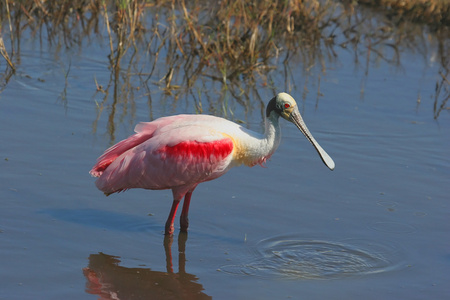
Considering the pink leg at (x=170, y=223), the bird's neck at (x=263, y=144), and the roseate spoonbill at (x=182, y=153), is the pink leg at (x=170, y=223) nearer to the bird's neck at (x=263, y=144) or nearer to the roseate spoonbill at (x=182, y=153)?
the roseate spoonbill at (x=182, y=153)

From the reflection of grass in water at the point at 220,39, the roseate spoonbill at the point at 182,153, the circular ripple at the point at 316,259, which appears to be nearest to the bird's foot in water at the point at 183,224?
the roseate spoonbill at the point at 182,153

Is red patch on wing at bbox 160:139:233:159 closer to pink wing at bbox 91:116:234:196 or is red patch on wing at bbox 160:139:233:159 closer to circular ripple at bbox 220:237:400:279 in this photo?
pink wing at bbox 91:116:234:196

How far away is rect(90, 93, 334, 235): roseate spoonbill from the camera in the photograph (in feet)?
20.6

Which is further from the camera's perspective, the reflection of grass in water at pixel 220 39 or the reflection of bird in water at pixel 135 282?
the reflection of grass in water at pixel 220 39

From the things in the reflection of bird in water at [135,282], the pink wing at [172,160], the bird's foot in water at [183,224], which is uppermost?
the pink wing at [172,160]

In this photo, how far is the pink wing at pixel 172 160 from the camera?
20.5 feet

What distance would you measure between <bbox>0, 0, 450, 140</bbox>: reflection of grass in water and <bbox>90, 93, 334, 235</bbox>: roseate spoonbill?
5.07 feet

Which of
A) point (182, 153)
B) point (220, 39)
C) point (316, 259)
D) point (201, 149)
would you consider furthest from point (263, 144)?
point (220, 39)

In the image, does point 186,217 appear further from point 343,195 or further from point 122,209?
point 343,195

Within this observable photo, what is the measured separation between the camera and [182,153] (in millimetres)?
6281

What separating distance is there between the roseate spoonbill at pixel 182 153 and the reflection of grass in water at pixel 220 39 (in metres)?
1.54

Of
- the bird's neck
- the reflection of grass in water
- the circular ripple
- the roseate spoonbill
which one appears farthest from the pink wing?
the reflection of grass in water

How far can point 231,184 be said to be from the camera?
7.19 metres

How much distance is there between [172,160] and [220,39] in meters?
4.10
